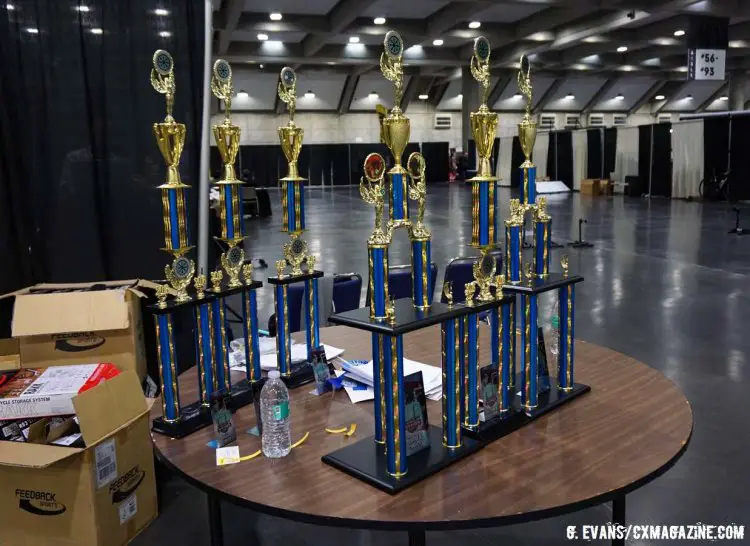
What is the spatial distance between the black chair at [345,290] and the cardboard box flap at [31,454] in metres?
1.55

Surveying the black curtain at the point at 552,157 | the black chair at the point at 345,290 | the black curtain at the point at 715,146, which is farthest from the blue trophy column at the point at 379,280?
the black curtain at the point at 552,157

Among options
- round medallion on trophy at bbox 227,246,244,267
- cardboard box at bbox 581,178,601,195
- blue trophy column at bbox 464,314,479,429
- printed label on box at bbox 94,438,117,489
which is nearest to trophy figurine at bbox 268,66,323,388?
round medallion on trophy at bbox 227,246,244,267

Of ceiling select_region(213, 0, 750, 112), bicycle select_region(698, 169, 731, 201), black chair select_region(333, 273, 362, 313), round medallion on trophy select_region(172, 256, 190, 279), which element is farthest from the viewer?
bicycle select_region(698, 169, 731, 201)

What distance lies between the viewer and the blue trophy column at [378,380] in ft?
3.81

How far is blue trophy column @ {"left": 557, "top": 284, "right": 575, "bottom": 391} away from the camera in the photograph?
153 cm

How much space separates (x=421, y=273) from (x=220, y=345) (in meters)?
0.63

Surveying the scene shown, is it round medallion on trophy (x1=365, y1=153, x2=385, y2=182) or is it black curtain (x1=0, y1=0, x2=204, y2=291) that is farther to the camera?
black curtain (x1=0, y1=0, x2=204, y2=291)

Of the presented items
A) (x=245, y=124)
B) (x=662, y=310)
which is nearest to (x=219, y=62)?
(x=662, y=310)

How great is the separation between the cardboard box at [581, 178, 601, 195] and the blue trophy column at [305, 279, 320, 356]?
16715 millimetres

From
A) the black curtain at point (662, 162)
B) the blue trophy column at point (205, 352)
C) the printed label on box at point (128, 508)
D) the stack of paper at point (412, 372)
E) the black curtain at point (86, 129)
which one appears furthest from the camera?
the black curtain at point (662, 162)

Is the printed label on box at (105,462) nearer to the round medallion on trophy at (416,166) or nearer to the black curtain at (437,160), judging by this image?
the round medallion on trophy at (416,166)

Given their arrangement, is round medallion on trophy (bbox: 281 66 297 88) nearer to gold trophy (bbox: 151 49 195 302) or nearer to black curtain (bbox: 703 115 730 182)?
gold trophy (bbox: 151 49 195 302)

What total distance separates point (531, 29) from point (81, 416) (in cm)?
1478

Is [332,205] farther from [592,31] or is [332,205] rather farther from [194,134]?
[194,134]
